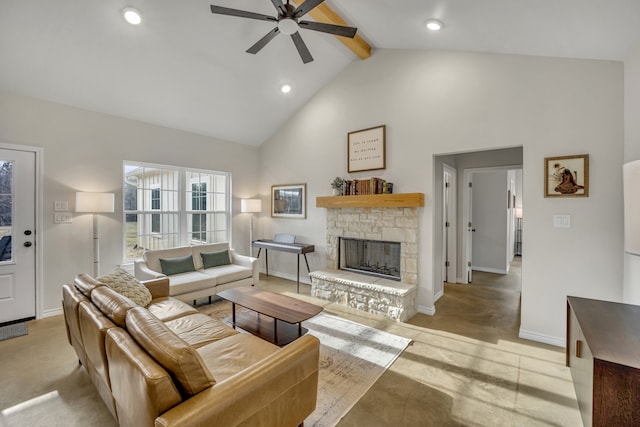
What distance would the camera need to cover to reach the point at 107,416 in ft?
6.29

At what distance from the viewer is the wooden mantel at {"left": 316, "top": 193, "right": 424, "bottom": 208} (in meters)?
3.61

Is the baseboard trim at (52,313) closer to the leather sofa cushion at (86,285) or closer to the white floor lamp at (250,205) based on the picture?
the leather sofa cushion at (86,285)

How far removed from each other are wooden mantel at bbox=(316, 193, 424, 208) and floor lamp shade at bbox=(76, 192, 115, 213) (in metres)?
2.81

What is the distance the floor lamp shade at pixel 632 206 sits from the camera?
1.42 meters

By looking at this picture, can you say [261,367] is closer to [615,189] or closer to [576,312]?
[576,312]

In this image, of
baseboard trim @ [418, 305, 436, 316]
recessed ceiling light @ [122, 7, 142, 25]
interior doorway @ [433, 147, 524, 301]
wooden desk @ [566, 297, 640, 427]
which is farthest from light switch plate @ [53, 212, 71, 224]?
wooden desk @ [566, 297, 640, 427]

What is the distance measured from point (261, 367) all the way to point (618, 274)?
10.6 ft

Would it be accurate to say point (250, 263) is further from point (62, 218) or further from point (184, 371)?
point (184, 371)

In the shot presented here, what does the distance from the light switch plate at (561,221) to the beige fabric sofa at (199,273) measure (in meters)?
3.79

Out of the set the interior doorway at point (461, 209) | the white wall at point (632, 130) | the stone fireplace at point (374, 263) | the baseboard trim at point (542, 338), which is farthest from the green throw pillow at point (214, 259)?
the white wall at point (632, 130)

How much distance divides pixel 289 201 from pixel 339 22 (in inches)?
115

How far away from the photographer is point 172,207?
484cm

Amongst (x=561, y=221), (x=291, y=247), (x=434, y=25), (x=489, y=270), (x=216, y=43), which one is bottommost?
(x=489, y=270)

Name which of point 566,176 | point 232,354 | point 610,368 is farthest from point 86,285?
point 566,176
